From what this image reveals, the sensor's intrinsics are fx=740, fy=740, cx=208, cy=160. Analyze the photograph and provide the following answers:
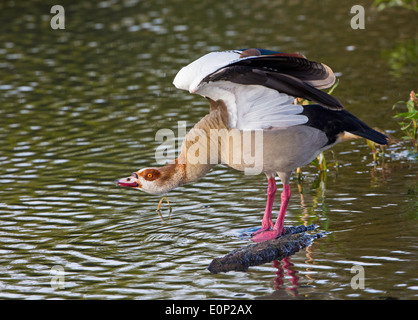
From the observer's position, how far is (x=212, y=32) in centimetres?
2277

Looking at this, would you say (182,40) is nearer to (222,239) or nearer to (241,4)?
(241,4)

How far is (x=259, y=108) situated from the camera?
342 inches

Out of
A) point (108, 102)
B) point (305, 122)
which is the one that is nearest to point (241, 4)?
point (108, 102)

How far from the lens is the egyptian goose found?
8.23 metres

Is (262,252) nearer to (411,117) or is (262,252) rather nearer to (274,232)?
A: (274,232)

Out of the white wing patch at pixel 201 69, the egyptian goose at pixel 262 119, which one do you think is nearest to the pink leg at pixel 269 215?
the egyptian goose at pixel 262 119

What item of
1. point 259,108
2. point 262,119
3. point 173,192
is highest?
point 259,108

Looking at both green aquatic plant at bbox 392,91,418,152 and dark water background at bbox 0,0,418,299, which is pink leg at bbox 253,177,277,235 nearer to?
dark water background at bbox 0,0,418,299

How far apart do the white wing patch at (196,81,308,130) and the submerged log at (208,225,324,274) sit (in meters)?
1.35

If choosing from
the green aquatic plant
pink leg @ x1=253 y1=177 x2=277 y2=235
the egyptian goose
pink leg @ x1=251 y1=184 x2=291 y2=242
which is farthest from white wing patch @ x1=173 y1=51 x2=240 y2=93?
the green aquatic plant

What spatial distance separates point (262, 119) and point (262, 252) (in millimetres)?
1556

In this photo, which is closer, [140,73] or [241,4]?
[140,73]

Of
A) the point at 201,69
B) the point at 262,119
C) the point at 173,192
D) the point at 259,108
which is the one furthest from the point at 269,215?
the point at 173,192
